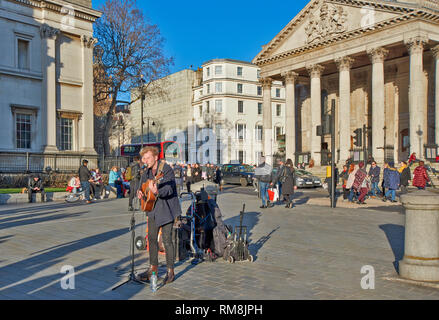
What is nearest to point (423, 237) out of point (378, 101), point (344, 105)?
point (378, 101)

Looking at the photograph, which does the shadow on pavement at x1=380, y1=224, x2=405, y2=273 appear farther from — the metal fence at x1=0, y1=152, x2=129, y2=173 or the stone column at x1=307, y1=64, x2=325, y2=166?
the stone column at x1=307, y1=64, x2=325, y2=166

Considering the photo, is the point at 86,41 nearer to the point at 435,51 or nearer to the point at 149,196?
the point at 149,196

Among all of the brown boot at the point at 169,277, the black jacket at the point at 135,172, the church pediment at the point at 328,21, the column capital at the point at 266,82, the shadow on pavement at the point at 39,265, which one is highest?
the church pediment at the point at 328,21

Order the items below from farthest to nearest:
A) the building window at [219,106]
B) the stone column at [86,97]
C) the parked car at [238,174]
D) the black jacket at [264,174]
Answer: the building window at [219,106] → the parked car at [238,174] → the stone column at [86,97] → the black jacket at [264,174]

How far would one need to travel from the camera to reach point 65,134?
27.8 metres

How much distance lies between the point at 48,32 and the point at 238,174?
17.3 meters

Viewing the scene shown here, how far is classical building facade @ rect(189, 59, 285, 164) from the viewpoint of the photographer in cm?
6456

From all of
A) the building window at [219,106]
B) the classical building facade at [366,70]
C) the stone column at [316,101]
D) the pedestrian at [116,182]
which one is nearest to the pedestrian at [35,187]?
the pedestrian at [116,182]

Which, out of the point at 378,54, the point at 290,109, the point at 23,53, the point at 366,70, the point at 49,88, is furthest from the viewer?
the point at 290,109

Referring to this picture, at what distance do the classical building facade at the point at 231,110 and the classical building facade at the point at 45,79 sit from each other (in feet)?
122

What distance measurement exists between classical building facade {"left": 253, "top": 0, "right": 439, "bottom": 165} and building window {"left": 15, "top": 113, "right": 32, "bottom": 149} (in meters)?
25.1

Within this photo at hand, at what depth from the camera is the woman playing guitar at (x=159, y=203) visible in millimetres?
5758

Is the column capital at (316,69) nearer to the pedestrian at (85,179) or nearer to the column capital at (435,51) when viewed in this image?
the column capital at (435,51)
